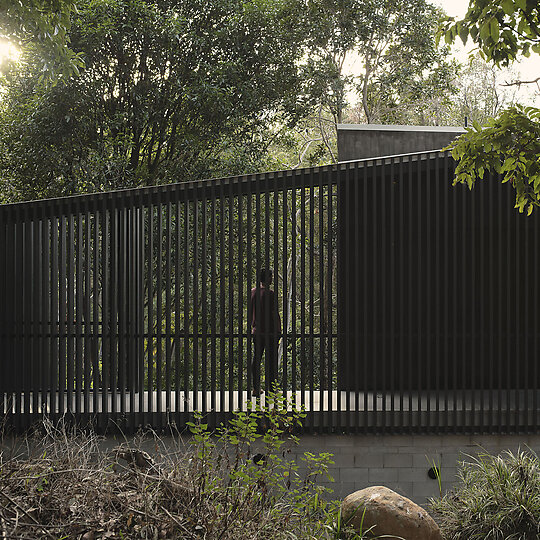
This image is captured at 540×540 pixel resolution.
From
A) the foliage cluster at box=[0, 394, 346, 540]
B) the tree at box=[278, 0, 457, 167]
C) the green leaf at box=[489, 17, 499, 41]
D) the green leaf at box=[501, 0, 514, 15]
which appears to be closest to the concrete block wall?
the foliage cluster at box=[0, 394, 346, 540]

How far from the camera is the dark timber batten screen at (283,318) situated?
7.33 metres

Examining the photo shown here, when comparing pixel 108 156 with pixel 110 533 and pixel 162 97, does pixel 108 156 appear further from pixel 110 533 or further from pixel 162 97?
pixel 110 533

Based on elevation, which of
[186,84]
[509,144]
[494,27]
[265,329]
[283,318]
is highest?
[186,84]

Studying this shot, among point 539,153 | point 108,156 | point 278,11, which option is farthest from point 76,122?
point 539,153

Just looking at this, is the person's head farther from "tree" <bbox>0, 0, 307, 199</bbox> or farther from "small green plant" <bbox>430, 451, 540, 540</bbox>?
"tree" <bbox>0, 0, 307, 199</bbox>

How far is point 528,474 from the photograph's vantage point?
5938mm

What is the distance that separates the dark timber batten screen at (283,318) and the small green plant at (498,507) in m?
1.19

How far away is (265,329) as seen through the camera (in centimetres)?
746

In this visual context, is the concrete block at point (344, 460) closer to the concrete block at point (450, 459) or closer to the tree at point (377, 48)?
the concrete block at point (450, 459)

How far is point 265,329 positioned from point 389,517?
262cm

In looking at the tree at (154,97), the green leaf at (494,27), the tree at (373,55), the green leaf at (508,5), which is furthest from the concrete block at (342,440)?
the tree at (373,55)

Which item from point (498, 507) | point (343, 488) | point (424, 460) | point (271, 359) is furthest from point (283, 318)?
point (498, 507)

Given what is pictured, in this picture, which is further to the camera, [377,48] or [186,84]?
[377,48]

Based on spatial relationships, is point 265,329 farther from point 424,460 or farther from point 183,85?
point 183,85
